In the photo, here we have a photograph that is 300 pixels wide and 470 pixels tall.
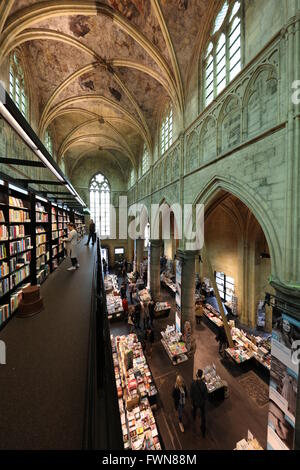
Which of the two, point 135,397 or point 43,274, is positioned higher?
point 43,274

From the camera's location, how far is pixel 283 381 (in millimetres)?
3480

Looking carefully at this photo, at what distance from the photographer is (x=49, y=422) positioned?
3.55ft

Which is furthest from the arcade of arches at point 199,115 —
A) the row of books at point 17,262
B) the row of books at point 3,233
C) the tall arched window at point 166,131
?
the row of books at point 17,262

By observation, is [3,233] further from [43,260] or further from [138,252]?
[138,252]

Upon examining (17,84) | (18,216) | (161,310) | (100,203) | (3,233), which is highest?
(17,84)

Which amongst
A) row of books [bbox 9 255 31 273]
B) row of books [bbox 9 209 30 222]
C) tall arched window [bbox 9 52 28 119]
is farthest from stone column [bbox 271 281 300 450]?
tall arched window [bbox 9 52 28 119]

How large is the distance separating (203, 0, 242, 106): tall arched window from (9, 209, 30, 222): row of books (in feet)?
21.5

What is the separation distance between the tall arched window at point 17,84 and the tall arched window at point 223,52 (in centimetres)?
758

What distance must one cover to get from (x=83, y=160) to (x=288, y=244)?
22.5 m

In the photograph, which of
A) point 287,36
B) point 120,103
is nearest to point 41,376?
point 287,36

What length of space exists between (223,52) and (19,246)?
27.1ft

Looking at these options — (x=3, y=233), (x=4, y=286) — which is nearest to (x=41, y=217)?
(x=3, y=233)

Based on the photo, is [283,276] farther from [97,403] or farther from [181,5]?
[181,5]

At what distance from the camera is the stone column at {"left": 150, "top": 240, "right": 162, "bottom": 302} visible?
40.7 feet
